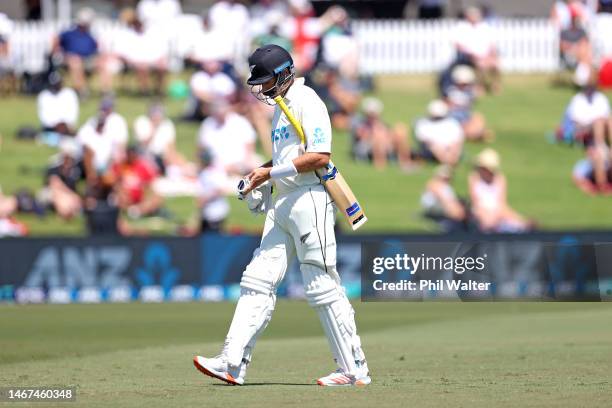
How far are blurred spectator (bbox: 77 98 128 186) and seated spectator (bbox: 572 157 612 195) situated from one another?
759 centimetres

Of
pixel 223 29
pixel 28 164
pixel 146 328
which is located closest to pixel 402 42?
pixel 223 29

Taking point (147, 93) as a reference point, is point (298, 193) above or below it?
below

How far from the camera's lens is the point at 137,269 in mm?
18391

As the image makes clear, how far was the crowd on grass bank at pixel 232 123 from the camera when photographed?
787 inches

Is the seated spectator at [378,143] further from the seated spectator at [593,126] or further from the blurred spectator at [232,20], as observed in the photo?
the blurred spectator at [232,20]

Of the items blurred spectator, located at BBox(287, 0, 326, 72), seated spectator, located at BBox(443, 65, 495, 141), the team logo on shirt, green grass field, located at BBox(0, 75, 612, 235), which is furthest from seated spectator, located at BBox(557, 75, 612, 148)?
the team logo on shirt

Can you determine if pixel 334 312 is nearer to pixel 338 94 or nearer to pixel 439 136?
pixel 439 136

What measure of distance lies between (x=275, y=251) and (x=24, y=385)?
1872 mm

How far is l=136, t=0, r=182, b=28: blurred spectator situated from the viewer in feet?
86.0

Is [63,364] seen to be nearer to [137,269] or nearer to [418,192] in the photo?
[137,269]

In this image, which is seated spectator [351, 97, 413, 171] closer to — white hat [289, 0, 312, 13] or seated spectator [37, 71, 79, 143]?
white hat [289, 0, 312, 13]

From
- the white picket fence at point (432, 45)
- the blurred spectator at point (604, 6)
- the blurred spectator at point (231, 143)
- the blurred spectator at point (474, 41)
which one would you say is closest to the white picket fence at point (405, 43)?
the white picket fence at point (432, 45)

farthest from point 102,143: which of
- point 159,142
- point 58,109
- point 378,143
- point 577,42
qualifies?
point 577,42

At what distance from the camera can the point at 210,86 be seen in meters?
22.9
